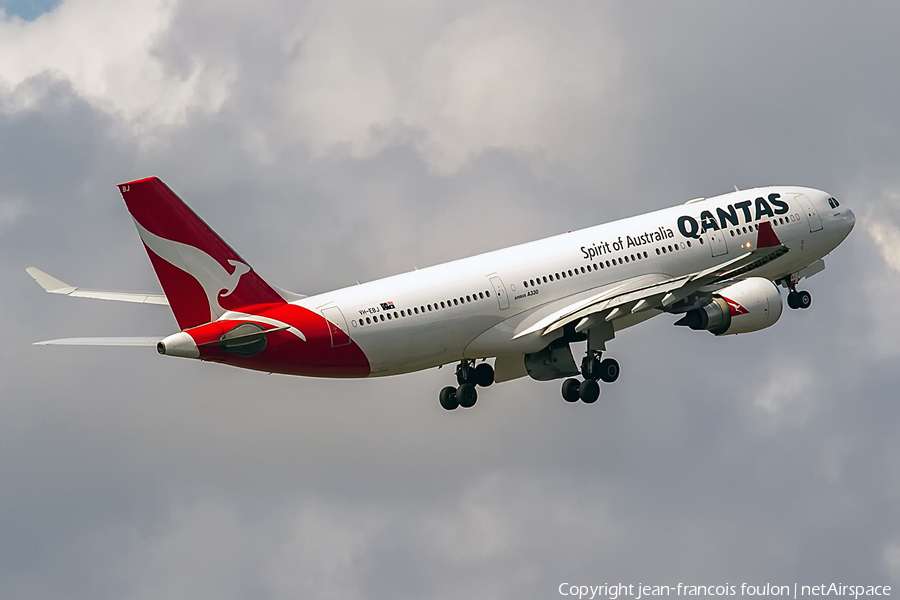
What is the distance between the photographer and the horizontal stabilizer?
57.6 m

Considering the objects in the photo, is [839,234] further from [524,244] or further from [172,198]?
[172,198]

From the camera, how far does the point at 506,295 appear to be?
67.6m

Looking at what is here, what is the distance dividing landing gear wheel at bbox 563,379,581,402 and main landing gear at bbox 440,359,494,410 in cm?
411

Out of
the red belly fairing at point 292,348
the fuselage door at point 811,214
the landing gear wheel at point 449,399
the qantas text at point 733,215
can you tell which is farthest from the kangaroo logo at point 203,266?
the fuselage door at point 811,214

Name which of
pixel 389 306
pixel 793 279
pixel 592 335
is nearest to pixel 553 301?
pixel 592 335

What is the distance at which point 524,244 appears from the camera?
69.8 metres

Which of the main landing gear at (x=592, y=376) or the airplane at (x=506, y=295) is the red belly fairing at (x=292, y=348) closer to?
the airplane at (x=506, y=295)

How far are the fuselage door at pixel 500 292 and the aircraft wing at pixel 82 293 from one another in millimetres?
12274

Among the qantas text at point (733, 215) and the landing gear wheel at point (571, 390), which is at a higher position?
the qantas text at point (733, 215)

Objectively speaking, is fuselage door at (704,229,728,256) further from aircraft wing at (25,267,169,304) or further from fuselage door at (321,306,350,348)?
aircraft wing at (25,267,169,304)

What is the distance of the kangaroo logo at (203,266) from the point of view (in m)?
61.3

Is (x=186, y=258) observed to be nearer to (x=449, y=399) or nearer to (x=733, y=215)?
(x=449, y=399)

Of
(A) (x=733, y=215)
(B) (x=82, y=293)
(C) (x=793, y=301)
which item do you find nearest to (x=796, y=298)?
(C) (x=793, y=301)

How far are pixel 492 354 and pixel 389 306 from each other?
5.84 metres
